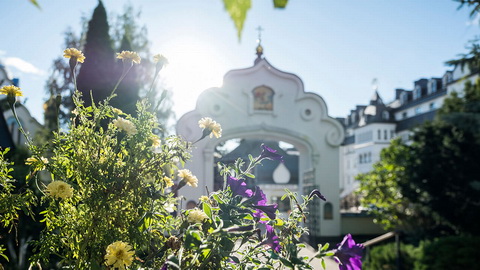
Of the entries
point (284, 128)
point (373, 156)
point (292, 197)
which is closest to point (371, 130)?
point (373, 156)

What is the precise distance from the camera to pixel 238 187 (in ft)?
4.93

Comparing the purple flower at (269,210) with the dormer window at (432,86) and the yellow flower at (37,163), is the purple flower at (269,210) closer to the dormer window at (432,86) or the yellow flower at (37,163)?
the yellow flower at (37,163)

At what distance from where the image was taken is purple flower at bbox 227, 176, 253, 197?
149 cm

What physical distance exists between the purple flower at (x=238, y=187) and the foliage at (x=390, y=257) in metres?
8.35

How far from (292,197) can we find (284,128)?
40.1 ft

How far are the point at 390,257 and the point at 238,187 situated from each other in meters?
9.01

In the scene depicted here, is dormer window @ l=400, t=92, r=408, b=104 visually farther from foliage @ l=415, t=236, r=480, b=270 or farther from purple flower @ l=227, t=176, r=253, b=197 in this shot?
purple flower @ l=227, t=176, r=253, b=197

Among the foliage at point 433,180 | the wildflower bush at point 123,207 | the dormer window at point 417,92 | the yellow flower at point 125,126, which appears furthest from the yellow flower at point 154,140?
the dormer window at point 417,92

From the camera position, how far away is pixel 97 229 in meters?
1.37

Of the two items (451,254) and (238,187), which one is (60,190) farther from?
(451,254)

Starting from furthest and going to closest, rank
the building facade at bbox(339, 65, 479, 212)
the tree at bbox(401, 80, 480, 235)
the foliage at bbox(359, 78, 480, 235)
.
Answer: the building facade at bbox(339, 65, 479, 212), the foliage at bbox(359, 78, 480, 235), the tree at bbox(401, 80, 480, 235)

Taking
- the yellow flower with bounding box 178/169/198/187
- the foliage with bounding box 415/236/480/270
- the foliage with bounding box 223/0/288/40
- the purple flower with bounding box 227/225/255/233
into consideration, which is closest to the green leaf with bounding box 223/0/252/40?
the foliage with bounding box 223/0/288/40

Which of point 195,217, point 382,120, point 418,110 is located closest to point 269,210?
point 195,217

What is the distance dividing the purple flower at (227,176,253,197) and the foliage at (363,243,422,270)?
8.35 metres
